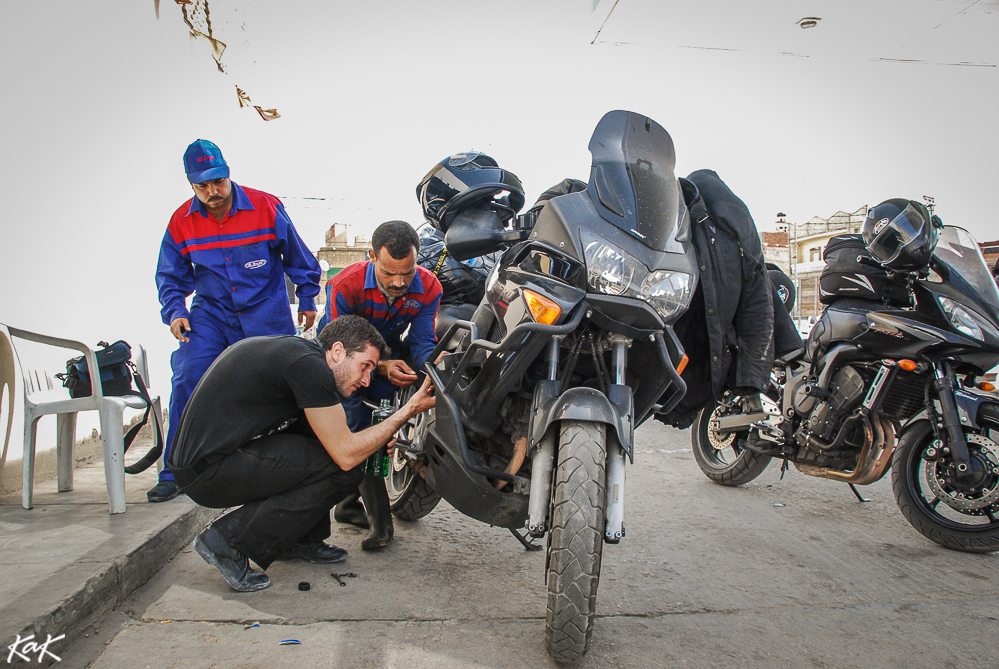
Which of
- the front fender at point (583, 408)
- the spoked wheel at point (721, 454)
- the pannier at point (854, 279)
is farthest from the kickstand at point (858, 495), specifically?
the front fender at point (583, 408)

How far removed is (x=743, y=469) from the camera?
409 centimetres

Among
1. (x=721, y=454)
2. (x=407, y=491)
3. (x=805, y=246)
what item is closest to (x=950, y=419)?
(x=721, y=454)

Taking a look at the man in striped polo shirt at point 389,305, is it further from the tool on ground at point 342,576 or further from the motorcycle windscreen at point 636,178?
the motorcycle windscreen at point 636,178

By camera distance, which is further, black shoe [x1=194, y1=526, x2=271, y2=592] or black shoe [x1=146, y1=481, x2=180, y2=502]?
black shoe [x1=146, y1=481, x2=180, y2=502]

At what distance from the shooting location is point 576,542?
1672 millimetres

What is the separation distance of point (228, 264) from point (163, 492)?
48.0 inches

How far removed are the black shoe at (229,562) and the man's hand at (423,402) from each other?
0.83 meters

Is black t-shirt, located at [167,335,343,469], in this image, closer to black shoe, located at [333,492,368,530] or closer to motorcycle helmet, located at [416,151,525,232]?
motorcycle helmet, located at [416,151,525,232]

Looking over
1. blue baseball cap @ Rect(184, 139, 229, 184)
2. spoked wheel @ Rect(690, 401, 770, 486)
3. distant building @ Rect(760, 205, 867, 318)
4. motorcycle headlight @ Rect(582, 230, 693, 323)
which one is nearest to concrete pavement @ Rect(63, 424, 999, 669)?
spoked wheel @ Rect(690, 401, 770, 486)

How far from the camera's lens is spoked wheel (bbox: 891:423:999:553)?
2.85m

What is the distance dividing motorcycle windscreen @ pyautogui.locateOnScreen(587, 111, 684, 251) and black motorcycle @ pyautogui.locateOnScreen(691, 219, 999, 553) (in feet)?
5.67

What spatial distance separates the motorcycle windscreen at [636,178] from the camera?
6.85ft

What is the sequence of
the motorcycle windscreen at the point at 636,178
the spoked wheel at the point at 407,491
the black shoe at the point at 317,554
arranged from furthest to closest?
the spoked wheel at the point at 407,491 < the black shoe at the point at 317,554 < the motorcycle windscreen at the point at 636,178

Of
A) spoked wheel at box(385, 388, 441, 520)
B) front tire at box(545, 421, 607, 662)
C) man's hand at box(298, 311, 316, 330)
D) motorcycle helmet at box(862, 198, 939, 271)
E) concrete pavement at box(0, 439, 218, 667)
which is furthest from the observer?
man's hand at box(298, 311, 316, 330)
